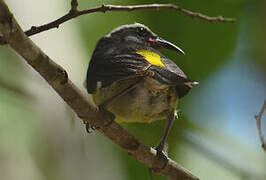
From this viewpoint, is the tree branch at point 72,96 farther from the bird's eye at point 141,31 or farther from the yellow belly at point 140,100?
the bird's eye at point 141,31

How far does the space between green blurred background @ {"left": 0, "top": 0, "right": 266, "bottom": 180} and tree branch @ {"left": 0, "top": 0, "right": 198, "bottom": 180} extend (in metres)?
0.65

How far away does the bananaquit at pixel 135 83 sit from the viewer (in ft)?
9.39

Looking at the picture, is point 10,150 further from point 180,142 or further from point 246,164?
point 246,164

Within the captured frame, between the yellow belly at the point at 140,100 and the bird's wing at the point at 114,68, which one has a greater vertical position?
the bird's wing at the point at 114,68

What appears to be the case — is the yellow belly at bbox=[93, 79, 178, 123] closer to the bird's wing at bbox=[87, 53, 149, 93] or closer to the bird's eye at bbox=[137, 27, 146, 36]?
the bird's wing at bbox=[87, 53, 149, 93]

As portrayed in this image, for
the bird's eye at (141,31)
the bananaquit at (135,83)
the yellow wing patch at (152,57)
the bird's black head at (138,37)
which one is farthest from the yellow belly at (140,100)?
the bird's eye at (141,31)

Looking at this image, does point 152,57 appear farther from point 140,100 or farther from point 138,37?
point 138,37

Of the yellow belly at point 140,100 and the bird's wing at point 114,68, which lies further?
the yellow belly at point 140,100

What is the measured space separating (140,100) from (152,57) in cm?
26

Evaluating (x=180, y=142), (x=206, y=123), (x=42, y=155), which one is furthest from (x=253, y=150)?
(x=42, y=155)

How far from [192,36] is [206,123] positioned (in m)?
0.90

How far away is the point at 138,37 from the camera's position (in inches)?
155

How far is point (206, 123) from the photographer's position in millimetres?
5168

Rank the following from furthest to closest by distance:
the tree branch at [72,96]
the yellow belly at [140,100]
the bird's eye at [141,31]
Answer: the bird's eye at [141,31] → the yellow belly at [140,100] → the tree branch at [72,96]
